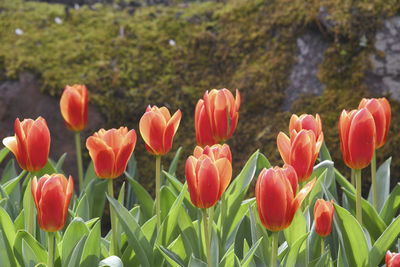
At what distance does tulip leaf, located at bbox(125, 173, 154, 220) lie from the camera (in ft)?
7.23

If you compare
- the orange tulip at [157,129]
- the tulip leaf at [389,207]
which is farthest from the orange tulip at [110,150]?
the tulip leaf at [389,207]

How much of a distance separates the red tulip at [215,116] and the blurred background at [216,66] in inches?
44.9

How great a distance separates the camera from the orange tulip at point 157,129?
1.61m

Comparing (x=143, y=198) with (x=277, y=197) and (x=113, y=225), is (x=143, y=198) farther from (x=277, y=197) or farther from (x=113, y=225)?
(x=277, y=197)

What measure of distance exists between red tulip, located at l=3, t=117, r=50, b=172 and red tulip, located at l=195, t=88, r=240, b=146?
1.50 feet

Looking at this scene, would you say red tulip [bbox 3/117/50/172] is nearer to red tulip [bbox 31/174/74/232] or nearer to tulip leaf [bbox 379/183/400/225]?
red tulip [bbox 31/174/74/232]

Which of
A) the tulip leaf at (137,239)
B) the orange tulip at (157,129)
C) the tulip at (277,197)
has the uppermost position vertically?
the orange tulip at (157,129)

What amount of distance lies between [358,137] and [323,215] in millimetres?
228

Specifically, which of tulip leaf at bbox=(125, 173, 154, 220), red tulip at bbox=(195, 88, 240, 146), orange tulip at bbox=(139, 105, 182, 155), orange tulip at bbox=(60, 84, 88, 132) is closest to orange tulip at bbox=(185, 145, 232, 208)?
orange tulip at bbox=(139, 105, 182, 155)

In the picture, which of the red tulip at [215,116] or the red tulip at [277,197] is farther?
the red tulip at [215,116]

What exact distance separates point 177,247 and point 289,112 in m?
1.47

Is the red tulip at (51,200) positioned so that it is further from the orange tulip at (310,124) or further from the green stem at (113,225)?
the orange tulip at (310,124)

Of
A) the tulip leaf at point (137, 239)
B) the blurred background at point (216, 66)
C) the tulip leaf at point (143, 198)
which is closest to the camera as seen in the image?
the tulip leaf at point (137, 239)

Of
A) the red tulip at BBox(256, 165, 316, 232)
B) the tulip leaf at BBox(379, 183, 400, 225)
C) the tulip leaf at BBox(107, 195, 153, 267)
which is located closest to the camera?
the red tulip at BBox(256, 165, 316, 232)
